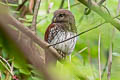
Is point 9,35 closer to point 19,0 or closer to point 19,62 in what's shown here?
point 19,62

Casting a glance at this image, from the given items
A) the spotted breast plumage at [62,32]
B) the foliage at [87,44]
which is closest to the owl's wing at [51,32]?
the spotted breast plumage at [62,32]

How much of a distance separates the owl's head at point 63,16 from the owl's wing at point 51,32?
5.3 inches

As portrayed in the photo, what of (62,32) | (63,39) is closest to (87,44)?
(63,39)

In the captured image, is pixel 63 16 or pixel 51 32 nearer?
pixel 51 32

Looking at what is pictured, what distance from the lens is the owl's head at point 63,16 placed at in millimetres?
3338

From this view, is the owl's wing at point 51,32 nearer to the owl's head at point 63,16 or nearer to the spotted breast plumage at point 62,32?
the spotted breast plumage at point 62,32

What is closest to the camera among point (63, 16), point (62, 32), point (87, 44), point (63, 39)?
point (87, 44)

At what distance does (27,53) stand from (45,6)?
3.44 metres

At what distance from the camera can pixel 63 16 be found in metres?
3.53

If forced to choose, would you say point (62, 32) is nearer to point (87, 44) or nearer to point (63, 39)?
point (63, 39)

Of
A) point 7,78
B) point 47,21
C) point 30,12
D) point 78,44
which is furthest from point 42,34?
point 7,78

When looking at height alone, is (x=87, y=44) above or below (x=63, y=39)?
above

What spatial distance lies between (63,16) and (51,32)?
0.49 meters

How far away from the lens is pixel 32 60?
38cm
